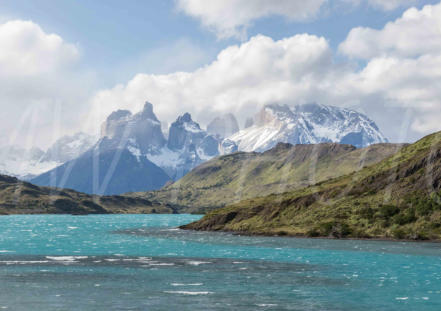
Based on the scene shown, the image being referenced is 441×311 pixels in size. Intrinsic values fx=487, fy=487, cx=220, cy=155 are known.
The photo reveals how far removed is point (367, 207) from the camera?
155000mm

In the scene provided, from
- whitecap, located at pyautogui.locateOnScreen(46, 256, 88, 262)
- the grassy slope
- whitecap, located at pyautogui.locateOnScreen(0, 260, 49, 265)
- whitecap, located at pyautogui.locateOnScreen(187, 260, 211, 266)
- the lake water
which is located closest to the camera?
the lake water

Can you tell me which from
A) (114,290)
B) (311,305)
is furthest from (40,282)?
(311,305)

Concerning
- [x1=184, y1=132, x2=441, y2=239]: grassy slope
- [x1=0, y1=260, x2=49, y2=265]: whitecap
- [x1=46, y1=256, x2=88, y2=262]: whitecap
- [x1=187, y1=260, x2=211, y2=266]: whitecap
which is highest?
[x1=184, y1=132, x2=441, y2=239]: grassy slope

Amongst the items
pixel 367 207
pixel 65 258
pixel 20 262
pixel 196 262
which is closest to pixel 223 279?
pixel 196 262

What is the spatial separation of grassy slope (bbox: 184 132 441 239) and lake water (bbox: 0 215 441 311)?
114 feet

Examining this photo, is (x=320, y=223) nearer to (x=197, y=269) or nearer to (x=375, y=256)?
(x=375, y=256)

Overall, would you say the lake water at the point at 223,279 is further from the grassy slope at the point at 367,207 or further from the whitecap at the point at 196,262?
the grassy slope at the point at 367,207

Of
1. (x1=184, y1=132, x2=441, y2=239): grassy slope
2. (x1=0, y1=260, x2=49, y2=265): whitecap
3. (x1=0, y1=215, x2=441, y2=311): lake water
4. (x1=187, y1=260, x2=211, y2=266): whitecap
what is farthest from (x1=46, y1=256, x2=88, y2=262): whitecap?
(x1=184, y1=132, x2=441, y2=239): grassy slope

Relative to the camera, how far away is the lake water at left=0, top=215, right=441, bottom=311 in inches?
1852

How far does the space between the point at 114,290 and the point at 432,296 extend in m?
34.2

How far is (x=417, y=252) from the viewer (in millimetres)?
99125

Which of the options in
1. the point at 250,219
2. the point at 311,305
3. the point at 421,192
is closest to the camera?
the point at 311,305

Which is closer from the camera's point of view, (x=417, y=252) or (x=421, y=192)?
(x=417, y=252)

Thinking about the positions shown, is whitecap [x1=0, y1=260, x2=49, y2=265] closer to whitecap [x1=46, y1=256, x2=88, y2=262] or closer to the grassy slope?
whitecap [x1=46, y1=256, x2=88, y2=262]
